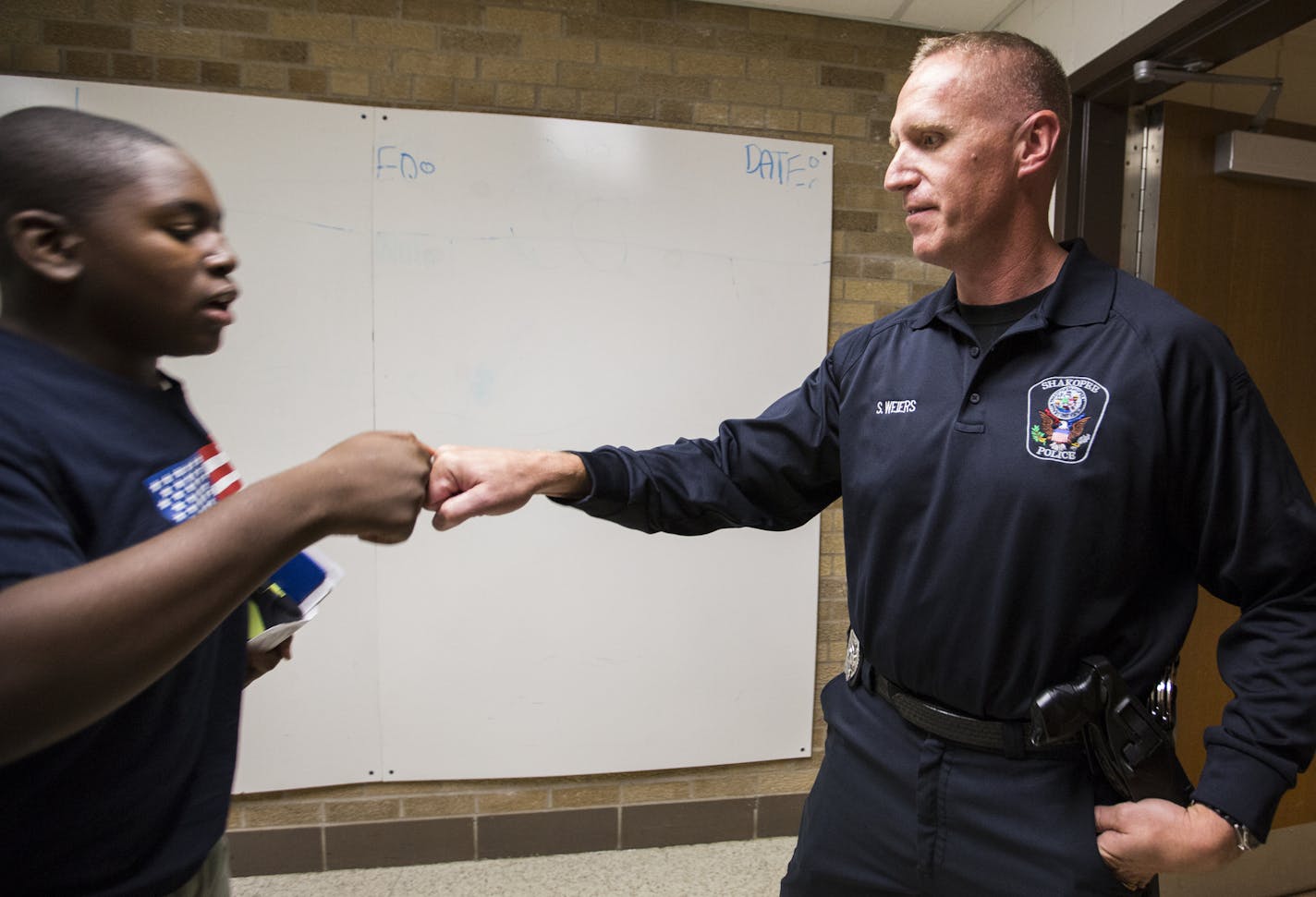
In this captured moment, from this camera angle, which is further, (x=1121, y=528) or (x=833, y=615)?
(x=833, y=615)

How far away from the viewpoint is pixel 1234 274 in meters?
2.27

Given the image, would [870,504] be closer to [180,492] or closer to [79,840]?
[180,492]

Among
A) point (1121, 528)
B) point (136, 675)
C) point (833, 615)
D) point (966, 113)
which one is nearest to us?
point (136, 675)

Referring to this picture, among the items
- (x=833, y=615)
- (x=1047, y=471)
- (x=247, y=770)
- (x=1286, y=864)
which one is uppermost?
(x=1047, y=471)

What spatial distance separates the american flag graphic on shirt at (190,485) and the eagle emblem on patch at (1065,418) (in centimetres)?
103

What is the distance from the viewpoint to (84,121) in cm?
78

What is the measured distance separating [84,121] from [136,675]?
538 millimetres

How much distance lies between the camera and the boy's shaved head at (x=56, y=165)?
0.73m

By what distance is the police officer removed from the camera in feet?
3.49

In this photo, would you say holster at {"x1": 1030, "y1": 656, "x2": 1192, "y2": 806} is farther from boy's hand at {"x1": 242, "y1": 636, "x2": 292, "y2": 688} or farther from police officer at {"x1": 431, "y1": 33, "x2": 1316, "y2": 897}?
boy's hand at {"x1": 242, "y1": 636, "x2": 292, "y2": 688}

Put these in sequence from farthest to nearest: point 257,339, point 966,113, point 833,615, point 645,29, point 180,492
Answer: point 833,615
point 645,29
point 257,339
point 966,113
point 180,492

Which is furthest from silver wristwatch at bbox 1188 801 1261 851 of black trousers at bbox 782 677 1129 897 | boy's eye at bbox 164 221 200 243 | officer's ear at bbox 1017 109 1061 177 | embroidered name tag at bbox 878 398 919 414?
boy's eye at bbox 164 221 200 243

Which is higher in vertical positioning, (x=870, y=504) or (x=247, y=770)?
(x=870, y=504)

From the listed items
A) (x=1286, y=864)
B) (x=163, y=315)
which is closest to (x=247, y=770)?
(x=163, y=315)
